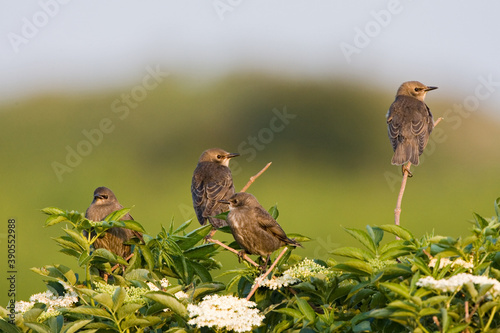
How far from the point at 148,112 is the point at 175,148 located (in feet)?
5.33

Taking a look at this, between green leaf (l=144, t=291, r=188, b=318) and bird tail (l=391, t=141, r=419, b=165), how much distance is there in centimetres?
419

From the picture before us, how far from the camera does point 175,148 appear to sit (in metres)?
20.3

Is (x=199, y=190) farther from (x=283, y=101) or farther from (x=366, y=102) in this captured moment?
(x=366, y=102)

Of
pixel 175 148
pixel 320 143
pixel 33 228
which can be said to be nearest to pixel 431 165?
pixel 320 143

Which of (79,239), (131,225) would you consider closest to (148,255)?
(131,225)

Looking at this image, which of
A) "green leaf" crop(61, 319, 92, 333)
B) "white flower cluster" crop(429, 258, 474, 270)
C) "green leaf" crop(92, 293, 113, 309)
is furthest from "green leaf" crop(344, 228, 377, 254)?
"green leaf" crop(61, 319, 92, 333)

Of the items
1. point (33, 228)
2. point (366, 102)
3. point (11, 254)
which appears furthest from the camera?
point (366, 102)

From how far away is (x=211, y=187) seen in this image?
6.94m

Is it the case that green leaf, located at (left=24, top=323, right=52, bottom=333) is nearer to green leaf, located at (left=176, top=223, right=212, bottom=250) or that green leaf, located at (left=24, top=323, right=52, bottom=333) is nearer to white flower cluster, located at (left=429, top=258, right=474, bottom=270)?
green leaf, located at (left=176, top=223, right=212, bottom=250)

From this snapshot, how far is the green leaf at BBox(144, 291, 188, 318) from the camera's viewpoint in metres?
2.39

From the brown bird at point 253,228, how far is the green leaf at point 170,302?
0.89 m

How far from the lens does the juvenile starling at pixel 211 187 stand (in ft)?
22.3

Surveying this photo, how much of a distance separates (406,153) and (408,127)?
9.8 inches

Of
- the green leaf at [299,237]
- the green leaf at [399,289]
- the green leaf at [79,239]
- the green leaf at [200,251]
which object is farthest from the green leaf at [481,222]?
the green leaf at [79,239]
